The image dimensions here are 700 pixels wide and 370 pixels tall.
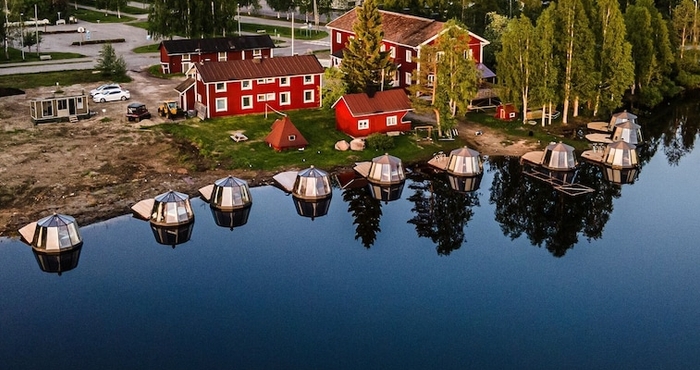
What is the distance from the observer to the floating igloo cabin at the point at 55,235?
184 ft

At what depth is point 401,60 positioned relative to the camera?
95938 millimetres

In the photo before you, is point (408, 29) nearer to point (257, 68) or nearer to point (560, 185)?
point (257, 68)

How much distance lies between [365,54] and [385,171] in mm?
19771

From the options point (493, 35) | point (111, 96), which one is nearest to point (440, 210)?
point (111, 96)

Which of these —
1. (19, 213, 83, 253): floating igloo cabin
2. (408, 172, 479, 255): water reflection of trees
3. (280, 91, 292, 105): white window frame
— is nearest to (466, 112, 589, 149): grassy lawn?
(408, 172, 479, 255): water reflection of trees

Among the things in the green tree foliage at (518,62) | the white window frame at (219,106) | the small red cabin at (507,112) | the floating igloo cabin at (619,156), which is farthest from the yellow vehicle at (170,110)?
the floating igloo cabin at (619,156)

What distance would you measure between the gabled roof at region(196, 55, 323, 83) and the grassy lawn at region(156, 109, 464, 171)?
384cm

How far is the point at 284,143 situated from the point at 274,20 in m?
65.8

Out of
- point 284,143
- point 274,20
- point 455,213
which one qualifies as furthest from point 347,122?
point 274,20

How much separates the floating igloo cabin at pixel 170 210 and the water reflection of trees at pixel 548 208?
2114cm

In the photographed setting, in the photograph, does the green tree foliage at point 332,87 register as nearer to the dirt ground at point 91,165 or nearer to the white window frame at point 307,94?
the white window frame at point 307,94

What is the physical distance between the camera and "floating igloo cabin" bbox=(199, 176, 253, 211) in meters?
63.7

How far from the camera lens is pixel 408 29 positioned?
9688 centimetres

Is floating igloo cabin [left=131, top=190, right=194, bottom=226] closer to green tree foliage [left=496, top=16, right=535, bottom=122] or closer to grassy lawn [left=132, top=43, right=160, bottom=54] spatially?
green tree foliage [left=496, top=16, right=535, bottom=122]
